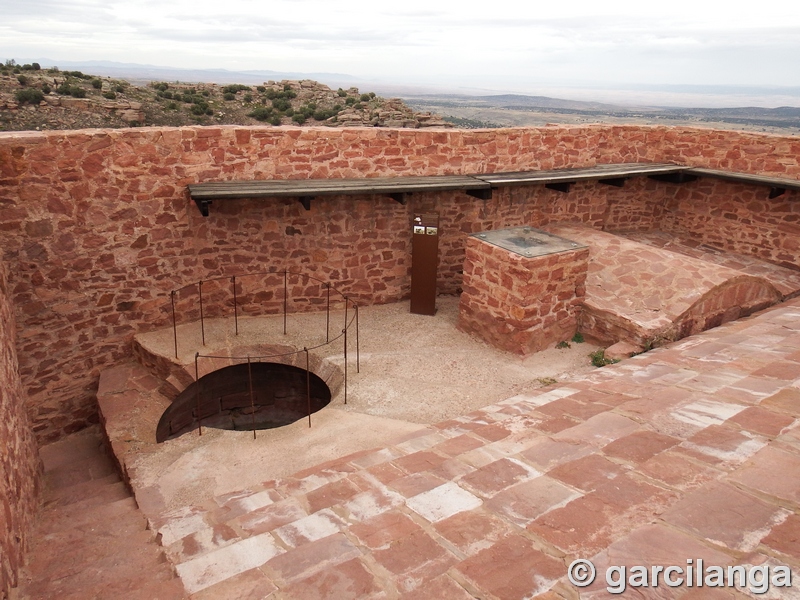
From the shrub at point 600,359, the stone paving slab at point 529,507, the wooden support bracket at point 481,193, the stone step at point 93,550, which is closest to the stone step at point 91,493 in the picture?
the stone step at point 93,550

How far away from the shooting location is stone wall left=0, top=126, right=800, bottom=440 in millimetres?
6305

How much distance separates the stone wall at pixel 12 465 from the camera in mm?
3154

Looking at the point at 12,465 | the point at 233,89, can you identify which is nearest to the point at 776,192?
the point at 12,465

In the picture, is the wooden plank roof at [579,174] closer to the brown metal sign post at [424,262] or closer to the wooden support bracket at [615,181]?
the wooden support bracket at [615,181]

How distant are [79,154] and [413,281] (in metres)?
4.60

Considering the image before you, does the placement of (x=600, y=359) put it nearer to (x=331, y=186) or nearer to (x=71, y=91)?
(x=331, y=186)

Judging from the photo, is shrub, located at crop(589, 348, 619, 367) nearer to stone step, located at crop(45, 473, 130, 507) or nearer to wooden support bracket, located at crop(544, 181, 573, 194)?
wooden support bracket, located at crop(544, 181, 573, 194)

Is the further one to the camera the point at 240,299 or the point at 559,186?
the point at 559,186

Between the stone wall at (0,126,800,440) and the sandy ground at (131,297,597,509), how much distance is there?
0.66 m

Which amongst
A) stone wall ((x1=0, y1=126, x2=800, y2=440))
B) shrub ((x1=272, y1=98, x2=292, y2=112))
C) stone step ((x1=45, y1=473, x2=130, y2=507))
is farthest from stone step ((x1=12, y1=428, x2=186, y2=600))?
shrub ((x1=272, y1=98, x2=292, y2=112))

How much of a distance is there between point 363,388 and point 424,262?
260 centimetres

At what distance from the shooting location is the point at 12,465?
4.06 m

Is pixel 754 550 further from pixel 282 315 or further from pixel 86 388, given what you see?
pixel 86 388

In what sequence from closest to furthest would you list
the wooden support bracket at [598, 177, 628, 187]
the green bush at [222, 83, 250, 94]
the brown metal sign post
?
the brown metal sign post → the wooden support bracket at [598, 177, 628, 187] → the green bush at [222, 83, 250, 94]
